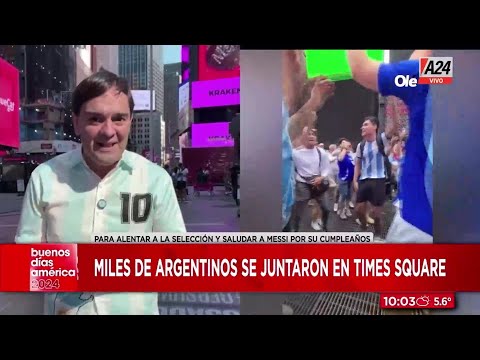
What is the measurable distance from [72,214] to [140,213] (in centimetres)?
52

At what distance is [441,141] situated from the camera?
3.25 metres

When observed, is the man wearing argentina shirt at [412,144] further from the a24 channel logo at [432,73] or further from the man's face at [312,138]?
the man's face at [312,138]

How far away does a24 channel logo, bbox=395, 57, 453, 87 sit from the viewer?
320cm

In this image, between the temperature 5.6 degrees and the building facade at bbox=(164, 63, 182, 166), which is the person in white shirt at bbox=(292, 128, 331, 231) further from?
the building facade at bbox=(164, 63, 182, 166)

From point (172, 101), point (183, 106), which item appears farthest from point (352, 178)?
point (172, 101)

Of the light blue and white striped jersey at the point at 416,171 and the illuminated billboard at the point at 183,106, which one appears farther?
the illuminated billboard at the point at 183,106

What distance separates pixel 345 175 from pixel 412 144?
0.58m

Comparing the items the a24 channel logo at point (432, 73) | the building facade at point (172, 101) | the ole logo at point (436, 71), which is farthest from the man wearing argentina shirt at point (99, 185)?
the ole logo at point (436, 71)

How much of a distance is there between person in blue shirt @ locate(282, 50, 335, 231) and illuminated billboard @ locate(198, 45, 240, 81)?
15.7 inches

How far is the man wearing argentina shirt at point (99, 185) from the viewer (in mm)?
3241

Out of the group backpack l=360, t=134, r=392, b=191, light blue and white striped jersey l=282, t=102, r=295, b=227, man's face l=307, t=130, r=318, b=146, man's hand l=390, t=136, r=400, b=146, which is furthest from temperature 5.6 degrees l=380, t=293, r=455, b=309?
man's face l=307, t=130, r=318, b=146

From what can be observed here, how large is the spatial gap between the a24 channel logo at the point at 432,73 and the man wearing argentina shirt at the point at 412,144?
1.2 inches
